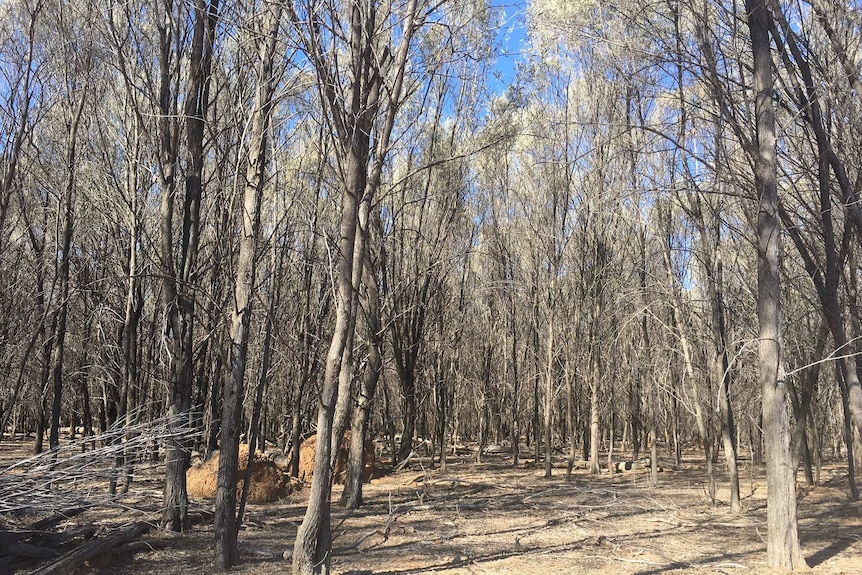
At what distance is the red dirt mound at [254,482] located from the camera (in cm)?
1012

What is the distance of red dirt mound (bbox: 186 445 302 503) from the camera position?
1012 centimetres

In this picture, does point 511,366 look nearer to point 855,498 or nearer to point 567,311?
point 567,311

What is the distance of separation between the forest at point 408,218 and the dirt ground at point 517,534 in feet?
1.96

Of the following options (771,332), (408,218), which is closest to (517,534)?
(771,332)

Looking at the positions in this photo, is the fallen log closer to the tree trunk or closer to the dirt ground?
the dirt ground

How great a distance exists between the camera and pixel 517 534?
7.59 metres

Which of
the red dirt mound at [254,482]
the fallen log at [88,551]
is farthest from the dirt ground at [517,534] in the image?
the red dirt mound at [254,482]

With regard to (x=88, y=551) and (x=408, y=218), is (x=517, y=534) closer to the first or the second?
(x=88, y=551)

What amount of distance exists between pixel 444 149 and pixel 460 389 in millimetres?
10258

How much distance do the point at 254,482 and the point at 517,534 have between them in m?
4.67

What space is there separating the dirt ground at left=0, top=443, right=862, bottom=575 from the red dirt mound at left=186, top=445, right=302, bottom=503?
0.96 ft

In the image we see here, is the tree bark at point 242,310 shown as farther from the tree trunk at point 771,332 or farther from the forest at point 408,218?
the tree trunk at point 771,332

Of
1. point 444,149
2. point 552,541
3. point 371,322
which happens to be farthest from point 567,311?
point 552,541

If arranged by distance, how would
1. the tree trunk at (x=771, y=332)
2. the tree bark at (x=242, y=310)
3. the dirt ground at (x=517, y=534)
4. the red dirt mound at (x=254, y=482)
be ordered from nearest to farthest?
the tree bark at (x=242, y=310) < the tree trunk at (x=771, y=332) < the dirt ground at (x=517, y=534) < the red dirt mound at (x=254, y=482)
